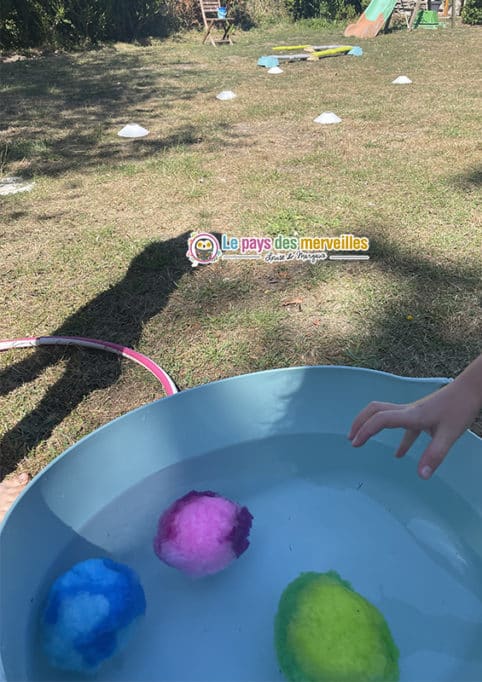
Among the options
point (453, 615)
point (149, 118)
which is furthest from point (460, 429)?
point (149, 118)

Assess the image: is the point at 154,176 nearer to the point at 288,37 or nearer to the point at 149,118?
the point at 149,118

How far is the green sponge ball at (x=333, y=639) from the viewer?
129 cm

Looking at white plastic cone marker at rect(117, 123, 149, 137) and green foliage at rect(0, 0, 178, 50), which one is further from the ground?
green foliage at rect(0, 0, 178, 50)

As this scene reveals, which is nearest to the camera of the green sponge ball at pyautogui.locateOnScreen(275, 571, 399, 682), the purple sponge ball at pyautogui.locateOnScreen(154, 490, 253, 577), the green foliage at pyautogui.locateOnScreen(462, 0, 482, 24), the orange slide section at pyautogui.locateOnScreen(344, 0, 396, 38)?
the green sponge ball at pyautogui.locateOnScreen(275, 571, 399, 682)

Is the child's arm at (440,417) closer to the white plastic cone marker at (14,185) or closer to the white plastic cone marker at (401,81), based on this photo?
the white plastic cone marker at (14,185)

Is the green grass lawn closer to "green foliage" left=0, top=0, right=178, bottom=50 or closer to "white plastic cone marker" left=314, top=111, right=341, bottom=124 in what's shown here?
"white plastic cone marker" left=314, top=111, right=341, bottom=124

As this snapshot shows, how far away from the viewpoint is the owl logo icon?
9.86 feet

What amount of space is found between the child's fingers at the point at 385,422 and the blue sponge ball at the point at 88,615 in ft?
2.64

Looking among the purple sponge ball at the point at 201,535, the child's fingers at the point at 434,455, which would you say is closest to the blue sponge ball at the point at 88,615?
the purple sponge ball at the point at 201,535

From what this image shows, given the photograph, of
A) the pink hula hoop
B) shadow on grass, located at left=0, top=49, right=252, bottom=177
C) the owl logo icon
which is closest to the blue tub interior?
the pink hula hoop

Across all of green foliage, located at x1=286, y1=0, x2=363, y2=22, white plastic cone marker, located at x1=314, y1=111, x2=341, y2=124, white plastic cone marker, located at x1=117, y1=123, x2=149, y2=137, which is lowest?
white plastic cone marker, located at x1=314, y1=111, x2=341, y2=124

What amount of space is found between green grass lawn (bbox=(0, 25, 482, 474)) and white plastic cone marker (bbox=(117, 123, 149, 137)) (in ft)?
0.49

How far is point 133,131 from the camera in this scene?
523 centimetres

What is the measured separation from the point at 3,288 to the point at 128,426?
1.54m
